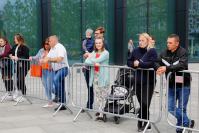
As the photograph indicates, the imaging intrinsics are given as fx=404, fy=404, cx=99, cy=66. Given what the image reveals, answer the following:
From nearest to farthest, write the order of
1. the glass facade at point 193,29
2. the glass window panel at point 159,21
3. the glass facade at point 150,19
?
the glass facade at point 150,19
the glass window panel at point 159,21
the glass facade at point 193,29

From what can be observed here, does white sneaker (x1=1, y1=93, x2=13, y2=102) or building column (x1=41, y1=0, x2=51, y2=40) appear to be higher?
building column (x1=41, y1=0, x2=51, y2=40)

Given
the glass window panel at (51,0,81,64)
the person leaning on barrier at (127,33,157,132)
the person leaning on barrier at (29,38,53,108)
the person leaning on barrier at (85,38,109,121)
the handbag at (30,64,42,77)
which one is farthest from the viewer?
the glass window panel at (51,0,81,64)

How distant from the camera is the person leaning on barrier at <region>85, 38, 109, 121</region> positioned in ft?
26.5

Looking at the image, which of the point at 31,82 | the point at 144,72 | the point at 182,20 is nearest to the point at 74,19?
the point at 182,20

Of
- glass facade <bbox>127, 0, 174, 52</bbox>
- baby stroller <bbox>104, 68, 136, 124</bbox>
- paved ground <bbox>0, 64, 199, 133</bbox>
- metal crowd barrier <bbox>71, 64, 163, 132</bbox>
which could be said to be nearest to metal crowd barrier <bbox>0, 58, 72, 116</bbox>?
paved ground <bbox>0, 64, 199, 133</bbox>

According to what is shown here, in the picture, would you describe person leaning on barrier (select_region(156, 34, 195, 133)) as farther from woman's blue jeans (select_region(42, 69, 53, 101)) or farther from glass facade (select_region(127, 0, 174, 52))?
glass facade (select_region(127, 0, 174, 52))

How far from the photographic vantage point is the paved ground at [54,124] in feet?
24.3

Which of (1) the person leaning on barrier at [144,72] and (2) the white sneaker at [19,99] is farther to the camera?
(2) the white sneaker at [19,99]

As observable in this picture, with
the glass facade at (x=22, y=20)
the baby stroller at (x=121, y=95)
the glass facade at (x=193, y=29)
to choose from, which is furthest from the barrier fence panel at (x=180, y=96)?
the glass facade at (x=193, y=29)

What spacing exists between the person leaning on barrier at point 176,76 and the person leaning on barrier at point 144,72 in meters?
0.27

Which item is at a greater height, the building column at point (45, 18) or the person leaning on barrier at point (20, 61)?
the building column at point (45, 18)

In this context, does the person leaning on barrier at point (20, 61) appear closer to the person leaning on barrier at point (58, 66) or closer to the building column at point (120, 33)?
the person leaning on barrier at point (58, 66)

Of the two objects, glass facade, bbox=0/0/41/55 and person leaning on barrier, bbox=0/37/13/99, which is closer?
person leaning on barrier, bbox=0/37/13/99

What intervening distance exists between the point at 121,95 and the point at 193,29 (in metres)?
20.1
